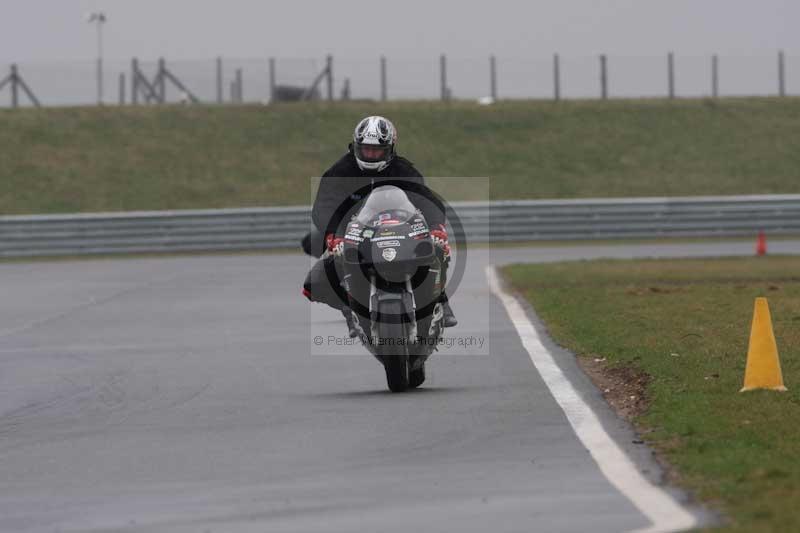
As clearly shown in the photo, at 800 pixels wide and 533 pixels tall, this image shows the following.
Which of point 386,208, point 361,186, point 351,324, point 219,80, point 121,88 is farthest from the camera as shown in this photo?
point 121,88

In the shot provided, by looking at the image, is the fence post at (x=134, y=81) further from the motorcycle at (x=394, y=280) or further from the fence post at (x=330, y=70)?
the motorcycle at (x=394, y=280)

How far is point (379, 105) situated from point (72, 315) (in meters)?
37.1

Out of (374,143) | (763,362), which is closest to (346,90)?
(374,143)

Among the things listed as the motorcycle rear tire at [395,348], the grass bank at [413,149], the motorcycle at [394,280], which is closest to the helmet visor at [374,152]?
the motorcycle at [394,280]

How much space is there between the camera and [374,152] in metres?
12.0

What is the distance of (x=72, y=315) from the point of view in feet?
67.6

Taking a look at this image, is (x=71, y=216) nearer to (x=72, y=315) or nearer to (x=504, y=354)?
(x=72, y=315)

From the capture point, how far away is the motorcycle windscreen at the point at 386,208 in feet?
37.6

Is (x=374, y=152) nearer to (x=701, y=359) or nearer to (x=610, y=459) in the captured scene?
(x=701, y=359)

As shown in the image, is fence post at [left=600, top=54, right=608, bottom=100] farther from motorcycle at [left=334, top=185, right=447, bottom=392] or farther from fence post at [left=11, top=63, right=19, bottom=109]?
A: motorcycle at [left=334, top=185, right=447, bottom=392]

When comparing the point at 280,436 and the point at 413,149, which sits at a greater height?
the point at 413,149

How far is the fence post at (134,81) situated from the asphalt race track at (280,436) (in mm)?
38660

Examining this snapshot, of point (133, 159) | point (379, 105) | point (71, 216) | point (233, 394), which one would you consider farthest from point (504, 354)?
point (379, 105)

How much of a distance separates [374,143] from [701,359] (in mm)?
2936
